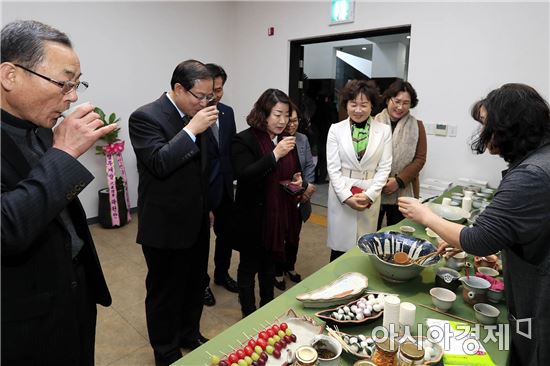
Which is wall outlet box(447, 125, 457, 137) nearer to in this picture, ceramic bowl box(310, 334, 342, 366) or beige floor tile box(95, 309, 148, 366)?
ceramic bowl box(310, 334, 342, 366)

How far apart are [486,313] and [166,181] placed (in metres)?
1.36

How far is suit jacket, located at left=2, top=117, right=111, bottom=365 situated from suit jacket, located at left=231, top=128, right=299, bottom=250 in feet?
3.52

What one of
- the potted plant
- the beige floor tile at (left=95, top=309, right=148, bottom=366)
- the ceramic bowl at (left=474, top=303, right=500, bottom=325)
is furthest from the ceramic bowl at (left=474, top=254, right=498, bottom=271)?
the potted plant

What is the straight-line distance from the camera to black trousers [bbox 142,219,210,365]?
1701 mm

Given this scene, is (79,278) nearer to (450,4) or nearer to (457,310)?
(457,310)

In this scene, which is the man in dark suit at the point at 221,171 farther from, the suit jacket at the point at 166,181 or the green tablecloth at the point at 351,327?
the green tablecloth at the point at 351,327

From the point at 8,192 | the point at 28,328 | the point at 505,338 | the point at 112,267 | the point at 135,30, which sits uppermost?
the point at 135,30

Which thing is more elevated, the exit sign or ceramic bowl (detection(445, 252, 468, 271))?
the exit sign

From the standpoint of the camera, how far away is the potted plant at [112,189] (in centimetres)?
380

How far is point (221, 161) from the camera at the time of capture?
222 centimetres

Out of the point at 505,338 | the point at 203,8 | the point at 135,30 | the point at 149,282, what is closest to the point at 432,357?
the point at 505,338

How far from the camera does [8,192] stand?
0.82 meters

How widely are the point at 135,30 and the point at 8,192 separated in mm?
3810

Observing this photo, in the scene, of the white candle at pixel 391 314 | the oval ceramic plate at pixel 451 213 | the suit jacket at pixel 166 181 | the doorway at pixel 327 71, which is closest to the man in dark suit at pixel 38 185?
the suit jacket at pixel 166 181
